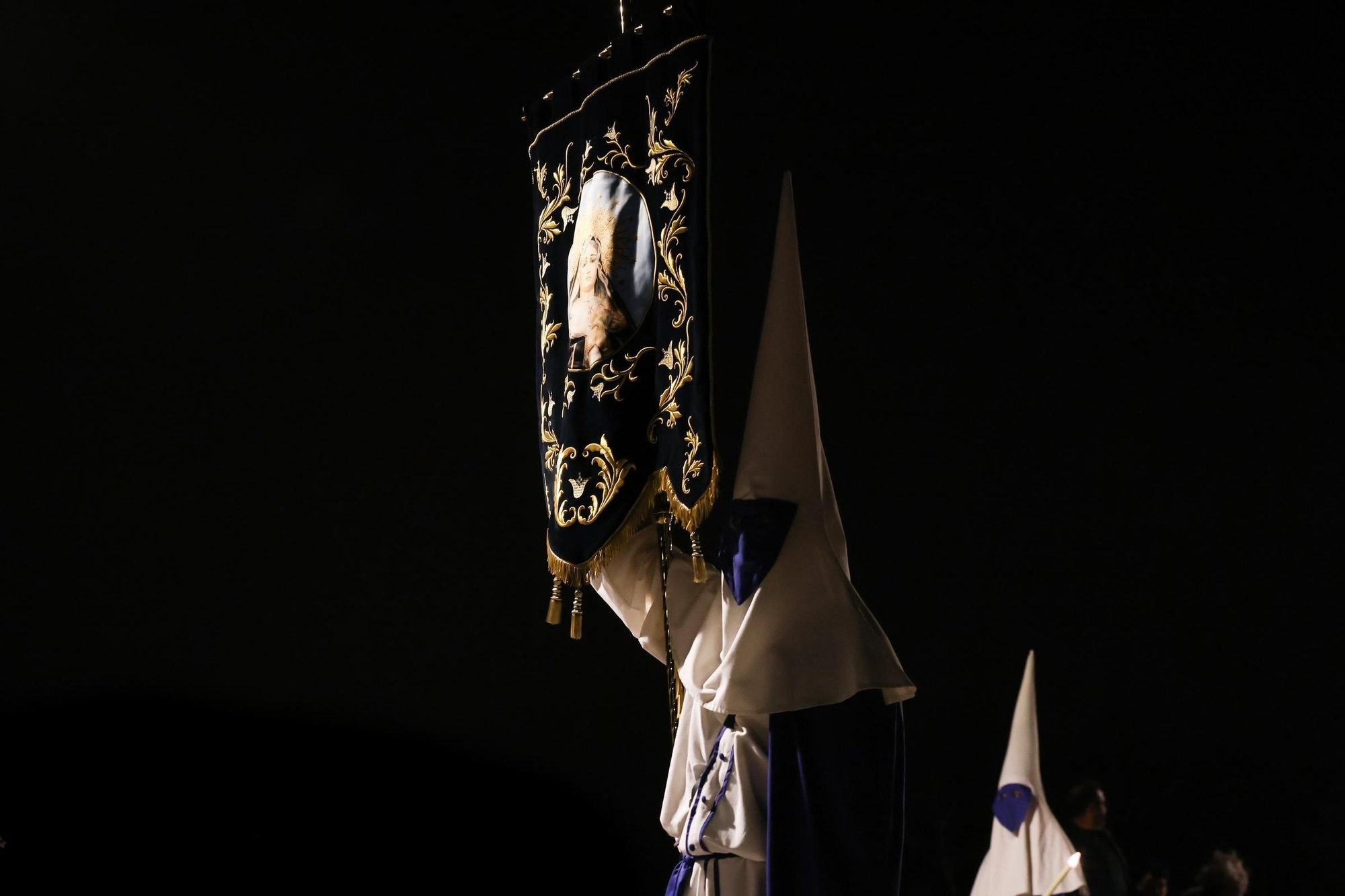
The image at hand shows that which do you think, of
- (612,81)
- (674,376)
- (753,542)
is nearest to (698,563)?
(753,542)

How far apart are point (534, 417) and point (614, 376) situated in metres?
1.48

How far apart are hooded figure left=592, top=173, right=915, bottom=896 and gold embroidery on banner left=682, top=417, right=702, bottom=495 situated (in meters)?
0.12

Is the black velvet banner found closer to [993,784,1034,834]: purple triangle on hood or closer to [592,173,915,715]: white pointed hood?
[592,173,915,715]: white pointed hood

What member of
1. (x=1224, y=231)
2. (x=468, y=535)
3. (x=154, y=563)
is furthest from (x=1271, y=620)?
(x=154, y=563)

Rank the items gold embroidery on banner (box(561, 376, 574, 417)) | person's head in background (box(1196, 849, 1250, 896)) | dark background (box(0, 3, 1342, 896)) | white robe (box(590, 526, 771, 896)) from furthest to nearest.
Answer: dark background (box(0, 3, 1342, 896))
person's head in background (box(1196, 849, 1250, 896))
gold embroidery on banner (box(561, 376, 574, 417))
white robe (box(590, 526, 771, 896))

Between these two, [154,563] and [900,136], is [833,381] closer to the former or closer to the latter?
[900,136]

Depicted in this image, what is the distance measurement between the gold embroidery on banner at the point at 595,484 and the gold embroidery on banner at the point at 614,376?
0.09 metres

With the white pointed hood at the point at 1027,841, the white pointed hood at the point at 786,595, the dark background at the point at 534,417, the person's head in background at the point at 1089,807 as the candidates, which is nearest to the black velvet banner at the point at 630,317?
the white pointed hood at the point at 786,595

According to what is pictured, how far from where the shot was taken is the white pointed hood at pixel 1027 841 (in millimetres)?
3160

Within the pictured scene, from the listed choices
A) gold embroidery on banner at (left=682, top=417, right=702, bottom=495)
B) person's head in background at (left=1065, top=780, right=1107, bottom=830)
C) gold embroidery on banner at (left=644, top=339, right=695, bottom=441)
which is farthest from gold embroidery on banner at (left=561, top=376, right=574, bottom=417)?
person's head in background at (left=1065, top=780, right=1107, bottom=830)

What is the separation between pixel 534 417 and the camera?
12.1ft

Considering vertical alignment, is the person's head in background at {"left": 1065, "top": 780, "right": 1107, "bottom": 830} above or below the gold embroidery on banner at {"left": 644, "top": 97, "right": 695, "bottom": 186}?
below

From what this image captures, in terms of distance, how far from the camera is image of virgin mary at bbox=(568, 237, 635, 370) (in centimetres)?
227

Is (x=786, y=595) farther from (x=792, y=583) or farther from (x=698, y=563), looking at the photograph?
(x=698, y=563)
